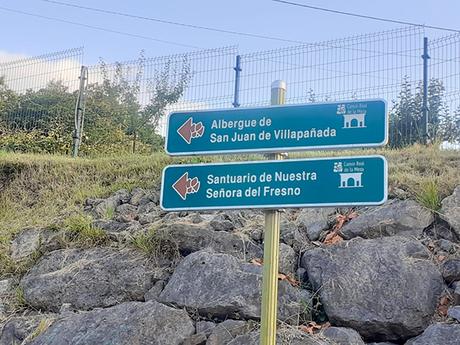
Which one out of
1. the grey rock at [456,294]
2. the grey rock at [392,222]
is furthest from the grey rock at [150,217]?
the grey rock at [456,294]

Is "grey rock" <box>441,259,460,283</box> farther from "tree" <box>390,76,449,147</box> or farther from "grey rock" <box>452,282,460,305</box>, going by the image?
"tree" <box>390,76,449,147</box>

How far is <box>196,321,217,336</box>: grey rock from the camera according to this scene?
468 cm

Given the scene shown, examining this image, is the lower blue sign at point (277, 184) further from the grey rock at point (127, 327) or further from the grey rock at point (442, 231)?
the grey rock at point (442, 231)

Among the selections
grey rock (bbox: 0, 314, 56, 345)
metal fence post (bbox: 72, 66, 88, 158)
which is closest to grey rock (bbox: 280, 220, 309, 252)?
grey rock (bbox: 0, 314, 56, 345)

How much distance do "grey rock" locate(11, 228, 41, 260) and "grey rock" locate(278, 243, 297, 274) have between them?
2.43 m

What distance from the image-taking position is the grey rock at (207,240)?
5492mm

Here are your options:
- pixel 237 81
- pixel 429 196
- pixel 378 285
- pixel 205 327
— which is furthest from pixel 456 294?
pixel 237 81

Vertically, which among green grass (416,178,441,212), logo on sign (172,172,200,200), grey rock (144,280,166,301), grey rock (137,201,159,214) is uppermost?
green grass (416,178,441,212)

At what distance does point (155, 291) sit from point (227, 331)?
0.90 metres

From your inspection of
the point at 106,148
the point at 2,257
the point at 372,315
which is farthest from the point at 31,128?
the point at 372,315

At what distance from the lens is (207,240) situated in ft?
18.3

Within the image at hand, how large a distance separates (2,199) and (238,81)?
12.1 feet

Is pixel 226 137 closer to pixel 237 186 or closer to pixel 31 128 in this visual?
pixel 237 186

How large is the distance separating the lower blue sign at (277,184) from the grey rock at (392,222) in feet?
7.23
